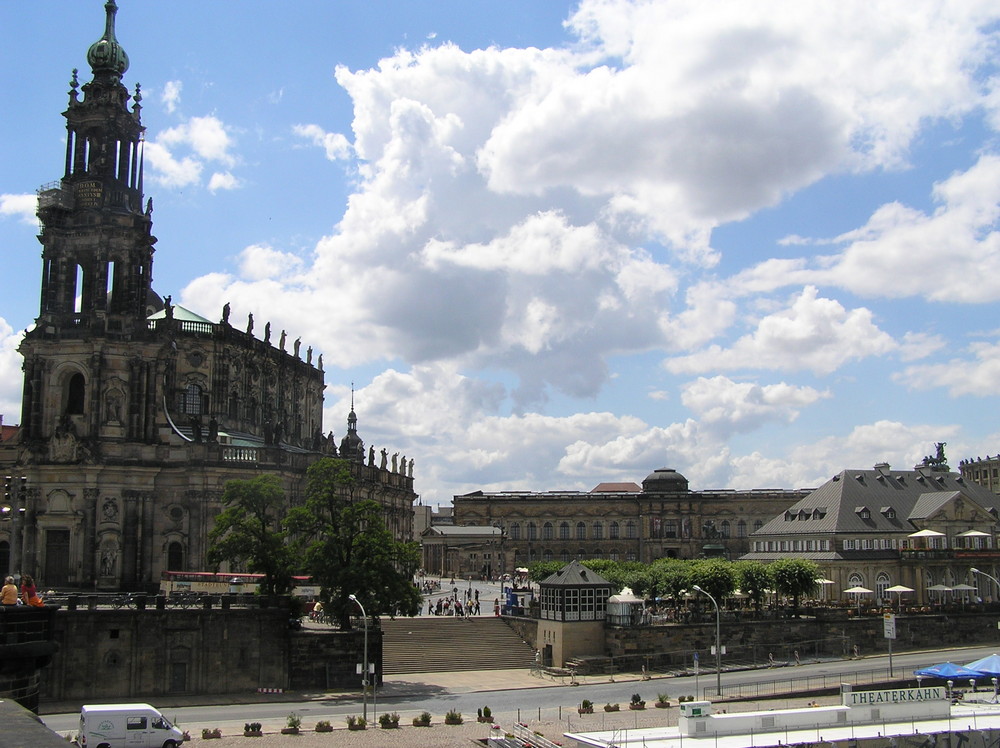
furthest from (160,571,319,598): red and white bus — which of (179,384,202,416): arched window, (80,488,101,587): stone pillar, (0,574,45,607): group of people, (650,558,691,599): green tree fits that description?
(0,574,45,607): group of people

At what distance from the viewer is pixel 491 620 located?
2768 inches

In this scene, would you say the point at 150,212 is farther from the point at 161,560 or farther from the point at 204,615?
the point at 204,615

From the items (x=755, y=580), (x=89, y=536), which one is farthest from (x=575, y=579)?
(x=89, y=536)

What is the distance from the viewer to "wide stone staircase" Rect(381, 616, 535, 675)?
61.5m

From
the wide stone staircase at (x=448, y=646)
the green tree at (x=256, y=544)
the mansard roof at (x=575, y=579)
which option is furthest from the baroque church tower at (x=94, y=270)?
the mansard roof at (x=575, y=579)

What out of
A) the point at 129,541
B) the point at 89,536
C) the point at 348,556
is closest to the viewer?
the point at 348,556

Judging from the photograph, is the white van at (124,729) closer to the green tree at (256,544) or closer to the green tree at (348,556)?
the green tree at (348,556)

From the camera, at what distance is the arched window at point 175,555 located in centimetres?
7112

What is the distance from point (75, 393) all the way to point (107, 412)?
10.6 feet

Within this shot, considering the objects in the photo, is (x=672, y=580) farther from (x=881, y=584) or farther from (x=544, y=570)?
(x=881, y=584)

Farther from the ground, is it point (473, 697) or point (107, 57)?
point (107, 57)

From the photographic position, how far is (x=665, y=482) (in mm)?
153875

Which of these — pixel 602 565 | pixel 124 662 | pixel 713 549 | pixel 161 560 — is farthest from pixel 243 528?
pixel 713 549

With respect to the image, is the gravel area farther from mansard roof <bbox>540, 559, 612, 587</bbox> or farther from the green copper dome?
the green copper dome
